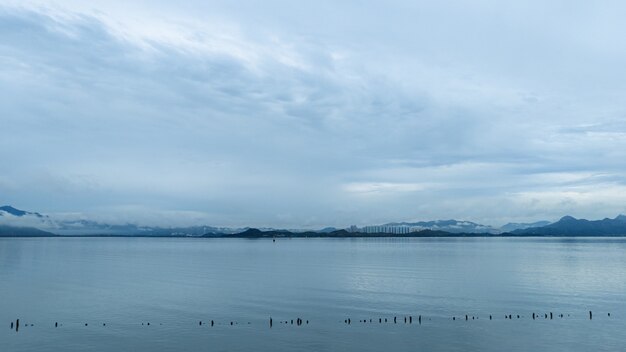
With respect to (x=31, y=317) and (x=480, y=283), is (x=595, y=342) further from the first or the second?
(x=31, y=317)

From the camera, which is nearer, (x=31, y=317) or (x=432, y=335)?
(x=432, y=335)

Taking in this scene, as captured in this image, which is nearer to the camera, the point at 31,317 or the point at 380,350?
the point at 380,350

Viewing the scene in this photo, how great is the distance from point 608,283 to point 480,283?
76.8ft

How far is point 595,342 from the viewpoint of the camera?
153ft

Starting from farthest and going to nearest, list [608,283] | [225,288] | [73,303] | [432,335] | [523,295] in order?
1. [608,283]
2. [225,288]
3. [523,295]
4. [73,303]
5. [432,335]

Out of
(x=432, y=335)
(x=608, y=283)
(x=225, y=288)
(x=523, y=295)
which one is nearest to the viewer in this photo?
(x=432, y=335)

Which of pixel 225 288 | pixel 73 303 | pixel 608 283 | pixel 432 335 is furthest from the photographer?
pixel 608 283

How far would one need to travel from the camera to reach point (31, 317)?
193 ft

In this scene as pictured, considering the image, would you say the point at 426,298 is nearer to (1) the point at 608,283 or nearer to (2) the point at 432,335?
(2) the point at 432,335

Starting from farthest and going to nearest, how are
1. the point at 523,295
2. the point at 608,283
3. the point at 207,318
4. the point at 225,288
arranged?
the point at 608,283 < the point at 225,288 < the point at 523,295 < the point at 207,318

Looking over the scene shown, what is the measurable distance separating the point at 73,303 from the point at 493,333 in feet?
182

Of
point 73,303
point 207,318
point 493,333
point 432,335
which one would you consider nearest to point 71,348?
point 207,318

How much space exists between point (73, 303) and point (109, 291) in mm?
12179

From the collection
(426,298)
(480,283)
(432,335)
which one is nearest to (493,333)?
(432,335)
